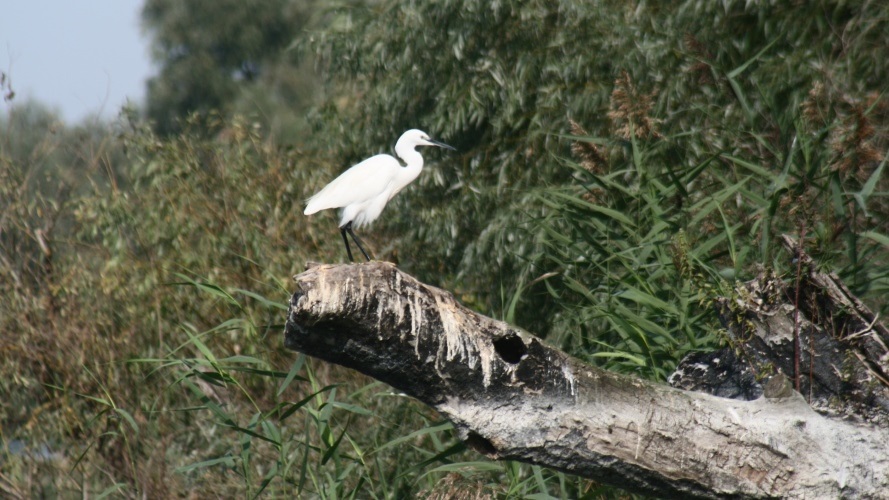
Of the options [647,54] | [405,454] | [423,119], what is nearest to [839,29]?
[647,54]

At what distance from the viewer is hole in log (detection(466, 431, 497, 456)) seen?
2602mm

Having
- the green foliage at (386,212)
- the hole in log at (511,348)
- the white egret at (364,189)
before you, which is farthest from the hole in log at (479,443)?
the white egret at (364,189)

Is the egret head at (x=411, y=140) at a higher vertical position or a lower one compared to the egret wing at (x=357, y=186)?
higher

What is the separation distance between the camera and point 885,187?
17.6 feet

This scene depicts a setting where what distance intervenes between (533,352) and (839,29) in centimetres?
473

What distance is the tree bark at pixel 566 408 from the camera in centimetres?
245

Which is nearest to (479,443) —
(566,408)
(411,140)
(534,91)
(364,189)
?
(566,408)

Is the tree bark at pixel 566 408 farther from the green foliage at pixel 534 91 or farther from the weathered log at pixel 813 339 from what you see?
the green foliage at pixel 534 91

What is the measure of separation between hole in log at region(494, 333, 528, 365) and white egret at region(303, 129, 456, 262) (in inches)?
95.4

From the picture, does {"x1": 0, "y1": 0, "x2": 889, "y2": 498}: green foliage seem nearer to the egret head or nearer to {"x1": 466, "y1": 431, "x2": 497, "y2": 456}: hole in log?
the egret head

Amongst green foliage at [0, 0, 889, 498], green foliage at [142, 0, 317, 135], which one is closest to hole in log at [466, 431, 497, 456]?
green foliage at [0, 0, 889, 498]

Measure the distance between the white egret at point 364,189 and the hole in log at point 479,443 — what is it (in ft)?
7.97

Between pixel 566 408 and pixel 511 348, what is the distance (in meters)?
0.20

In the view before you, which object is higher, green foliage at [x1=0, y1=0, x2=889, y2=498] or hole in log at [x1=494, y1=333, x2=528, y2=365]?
hole in log at [x1=494, y1=333, x2=528, y2=365]
